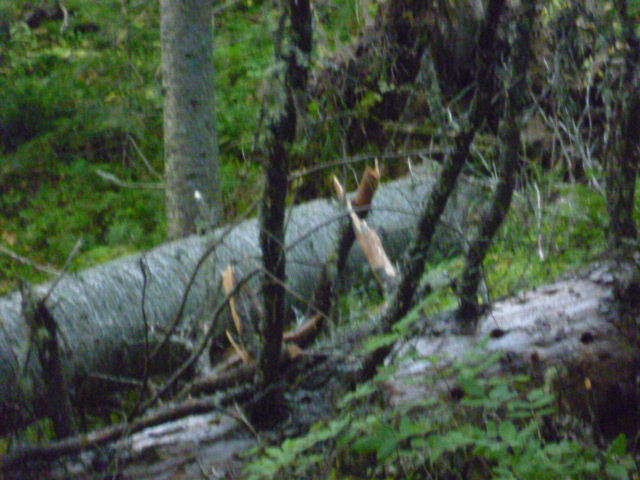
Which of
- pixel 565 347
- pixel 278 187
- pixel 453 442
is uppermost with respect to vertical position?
pixel 278 187

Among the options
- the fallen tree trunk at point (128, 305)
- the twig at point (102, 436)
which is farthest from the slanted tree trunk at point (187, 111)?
the twig at point (102, 436)

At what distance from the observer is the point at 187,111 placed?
6211 millimetres

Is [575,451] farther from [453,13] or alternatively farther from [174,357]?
[174,357]

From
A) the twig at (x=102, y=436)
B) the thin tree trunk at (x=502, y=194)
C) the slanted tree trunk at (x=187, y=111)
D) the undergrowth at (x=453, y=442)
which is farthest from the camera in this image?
the slanted tree trunk at (x=187, y=111)

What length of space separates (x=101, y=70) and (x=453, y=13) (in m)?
5.23

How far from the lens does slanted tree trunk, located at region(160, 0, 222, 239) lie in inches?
241

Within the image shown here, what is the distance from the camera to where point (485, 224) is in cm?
354

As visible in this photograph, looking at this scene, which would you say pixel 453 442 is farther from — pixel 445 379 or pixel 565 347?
pixel 565 347

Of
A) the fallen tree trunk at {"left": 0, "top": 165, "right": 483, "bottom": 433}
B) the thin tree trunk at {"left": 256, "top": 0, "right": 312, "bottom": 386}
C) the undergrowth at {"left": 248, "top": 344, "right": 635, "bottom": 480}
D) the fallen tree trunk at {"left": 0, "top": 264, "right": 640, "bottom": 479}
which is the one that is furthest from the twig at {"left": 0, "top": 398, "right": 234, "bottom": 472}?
the fallen tree trunk at {"left": 0, "top": 165, "right": 483, "bottom": 433}

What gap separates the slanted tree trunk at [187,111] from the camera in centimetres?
612

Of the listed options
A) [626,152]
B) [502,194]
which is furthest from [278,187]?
[626,152]

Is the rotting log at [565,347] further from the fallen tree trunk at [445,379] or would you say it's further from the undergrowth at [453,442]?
the undergrowth at [453,442]

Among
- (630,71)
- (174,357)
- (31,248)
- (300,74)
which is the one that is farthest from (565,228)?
(31,248)

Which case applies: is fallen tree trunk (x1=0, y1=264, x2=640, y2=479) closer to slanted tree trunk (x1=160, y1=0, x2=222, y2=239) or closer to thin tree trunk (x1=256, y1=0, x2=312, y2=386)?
thin tree trunk (x1=256, y1=0, x2=312, y2=386)
